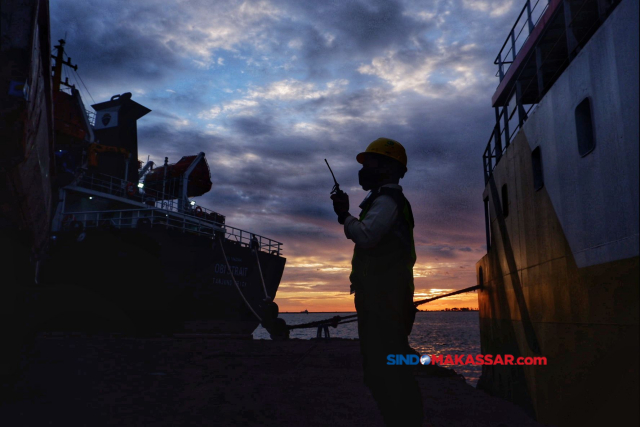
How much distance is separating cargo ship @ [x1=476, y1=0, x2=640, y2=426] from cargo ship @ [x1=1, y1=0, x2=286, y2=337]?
14.6ft

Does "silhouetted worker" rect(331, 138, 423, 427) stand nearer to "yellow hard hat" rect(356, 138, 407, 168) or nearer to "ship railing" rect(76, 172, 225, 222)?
"yellow hard hat" rect(356, 138, 407, 168)

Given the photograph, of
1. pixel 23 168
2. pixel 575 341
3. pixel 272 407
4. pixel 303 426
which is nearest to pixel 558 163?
pixel 575 341

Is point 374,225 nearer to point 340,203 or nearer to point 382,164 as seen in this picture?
point 340,203

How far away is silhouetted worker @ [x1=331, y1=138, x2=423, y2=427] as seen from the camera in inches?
112

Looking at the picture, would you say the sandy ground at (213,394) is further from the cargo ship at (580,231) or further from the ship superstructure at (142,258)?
the ship superstructure at (142,258)

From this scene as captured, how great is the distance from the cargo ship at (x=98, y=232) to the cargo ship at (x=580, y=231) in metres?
4.45

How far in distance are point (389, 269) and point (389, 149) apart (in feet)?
3.05

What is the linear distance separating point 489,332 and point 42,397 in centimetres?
853

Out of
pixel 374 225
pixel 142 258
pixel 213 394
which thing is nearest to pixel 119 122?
pixel 142 258

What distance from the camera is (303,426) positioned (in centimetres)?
458

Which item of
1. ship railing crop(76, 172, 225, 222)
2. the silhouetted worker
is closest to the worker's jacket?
the silhouetted worker

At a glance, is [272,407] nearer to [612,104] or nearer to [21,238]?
[21,238]

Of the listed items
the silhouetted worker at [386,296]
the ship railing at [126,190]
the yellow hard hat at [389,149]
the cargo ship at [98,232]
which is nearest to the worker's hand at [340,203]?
the silhouetted worker at [386,296]

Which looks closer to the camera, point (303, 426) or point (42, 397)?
point (303, 426)
